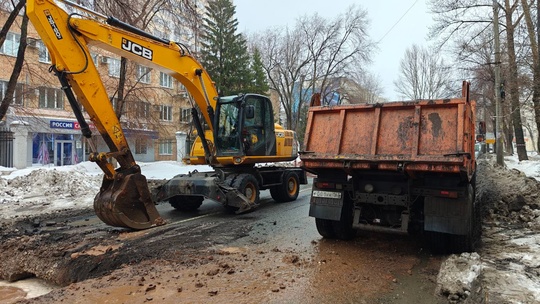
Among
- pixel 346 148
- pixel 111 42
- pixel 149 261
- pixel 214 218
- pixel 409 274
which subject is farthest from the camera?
pixel 214 218

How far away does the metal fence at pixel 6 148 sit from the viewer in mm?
24562

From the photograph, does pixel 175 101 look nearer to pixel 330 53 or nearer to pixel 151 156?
pixel 151 156

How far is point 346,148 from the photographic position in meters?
6.03

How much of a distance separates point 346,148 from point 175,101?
3157 cm

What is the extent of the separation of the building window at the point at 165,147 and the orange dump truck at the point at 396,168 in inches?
1256

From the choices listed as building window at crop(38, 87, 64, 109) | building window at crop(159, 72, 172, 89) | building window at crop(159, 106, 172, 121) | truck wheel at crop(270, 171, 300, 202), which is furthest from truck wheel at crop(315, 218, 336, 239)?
building window at crop(159, 72, 172, 89)

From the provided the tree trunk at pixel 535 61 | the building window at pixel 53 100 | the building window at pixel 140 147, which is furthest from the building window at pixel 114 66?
the tree trunk at pixel 535 61

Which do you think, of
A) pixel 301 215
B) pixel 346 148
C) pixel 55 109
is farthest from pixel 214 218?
pixel 55 109

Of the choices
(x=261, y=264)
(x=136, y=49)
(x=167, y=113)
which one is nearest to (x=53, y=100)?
(x=167, y=113)

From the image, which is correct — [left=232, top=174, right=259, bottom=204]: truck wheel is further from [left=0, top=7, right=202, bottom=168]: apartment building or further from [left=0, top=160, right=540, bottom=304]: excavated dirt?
[left=0, top=7, right=202, bottom=168]: apartment building

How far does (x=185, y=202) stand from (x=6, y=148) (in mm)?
20724

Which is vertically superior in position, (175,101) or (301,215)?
(175,101)

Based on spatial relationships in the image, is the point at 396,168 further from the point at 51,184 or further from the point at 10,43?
the point at 10,43

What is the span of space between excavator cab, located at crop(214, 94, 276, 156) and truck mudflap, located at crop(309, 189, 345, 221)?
12.0 feet
